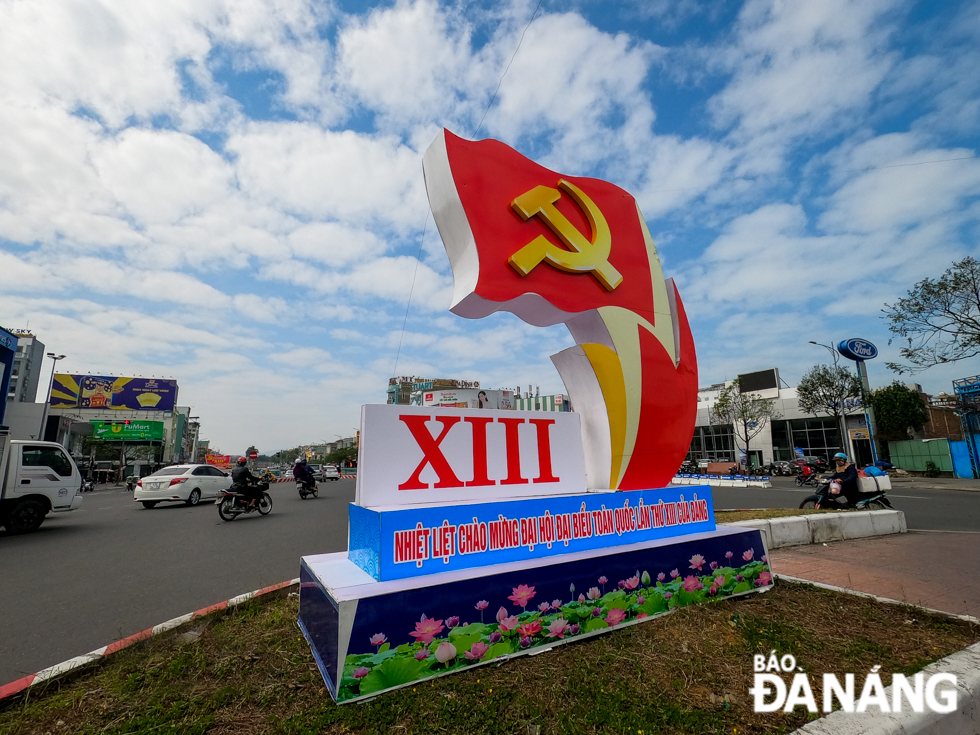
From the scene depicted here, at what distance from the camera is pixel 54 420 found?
41344mm

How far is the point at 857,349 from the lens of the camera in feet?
63.6

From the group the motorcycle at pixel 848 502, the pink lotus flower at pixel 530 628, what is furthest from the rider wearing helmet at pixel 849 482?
the pink lotus flower at pixel 530 628

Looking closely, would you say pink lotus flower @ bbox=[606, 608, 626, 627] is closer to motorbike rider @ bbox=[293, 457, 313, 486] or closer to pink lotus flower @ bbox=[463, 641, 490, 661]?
pink lotus flower @ bbox=[463, 641, 490, 661]

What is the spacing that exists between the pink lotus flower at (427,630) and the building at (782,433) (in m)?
29.7

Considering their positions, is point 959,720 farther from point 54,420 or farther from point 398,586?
point 54,420

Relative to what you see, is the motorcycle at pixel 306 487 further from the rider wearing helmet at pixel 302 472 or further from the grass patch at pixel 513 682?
the grass patch at pixel 513 682

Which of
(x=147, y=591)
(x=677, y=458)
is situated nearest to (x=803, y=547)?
(x=677, y=458)

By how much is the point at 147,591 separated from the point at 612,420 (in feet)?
16.6

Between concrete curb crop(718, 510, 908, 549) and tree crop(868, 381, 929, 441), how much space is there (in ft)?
80.0

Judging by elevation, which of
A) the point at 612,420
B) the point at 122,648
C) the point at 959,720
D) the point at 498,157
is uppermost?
the point at 498,157

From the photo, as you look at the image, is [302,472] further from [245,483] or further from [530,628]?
[530,628]

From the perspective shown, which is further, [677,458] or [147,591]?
[147,591]

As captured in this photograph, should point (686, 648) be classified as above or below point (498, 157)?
below

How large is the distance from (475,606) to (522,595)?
13.2 inches
